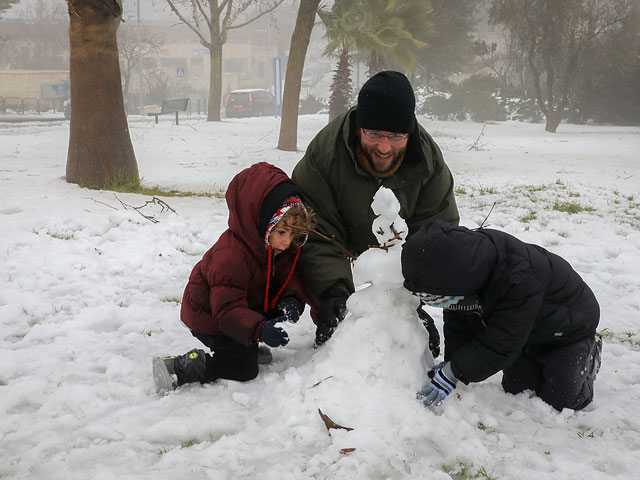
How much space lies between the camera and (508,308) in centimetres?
216

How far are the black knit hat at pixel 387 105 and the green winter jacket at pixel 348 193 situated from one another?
0.57 feet

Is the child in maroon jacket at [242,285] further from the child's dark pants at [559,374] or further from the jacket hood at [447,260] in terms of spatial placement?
the child's dark pants at [559,374]

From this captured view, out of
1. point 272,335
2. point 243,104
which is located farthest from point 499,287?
point 243,104

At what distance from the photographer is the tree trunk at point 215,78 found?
19359 millimetres

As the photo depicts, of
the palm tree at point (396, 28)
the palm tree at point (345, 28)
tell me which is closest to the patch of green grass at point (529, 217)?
the palm tree at point (345, 28)

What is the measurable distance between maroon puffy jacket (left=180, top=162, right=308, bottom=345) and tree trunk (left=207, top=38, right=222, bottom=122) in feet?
57.9

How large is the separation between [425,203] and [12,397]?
2300 mm

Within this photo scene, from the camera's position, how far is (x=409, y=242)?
214cm

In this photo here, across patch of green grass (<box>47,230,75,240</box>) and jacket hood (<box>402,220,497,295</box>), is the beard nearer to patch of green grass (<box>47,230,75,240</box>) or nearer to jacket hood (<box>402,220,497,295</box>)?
jacket hood (<box>402,220,497,295</box>)

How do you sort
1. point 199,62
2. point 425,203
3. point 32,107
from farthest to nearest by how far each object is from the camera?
point 199,62 → point 32,107 → point 425,203

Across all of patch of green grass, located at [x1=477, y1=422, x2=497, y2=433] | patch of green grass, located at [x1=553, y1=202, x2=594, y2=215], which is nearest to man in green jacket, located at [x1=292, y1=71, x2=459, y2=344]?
patch of green grass, located at [x1=477, y1=422, x2=497, y2=433]

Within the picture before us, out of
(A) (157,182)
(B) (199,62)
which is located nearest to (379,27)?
(A) (157,182)

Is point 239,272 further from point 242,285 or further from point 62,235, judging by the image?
point 62,235

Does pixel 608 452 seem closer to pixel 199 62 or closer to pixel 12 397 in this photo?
pixel 12 397
